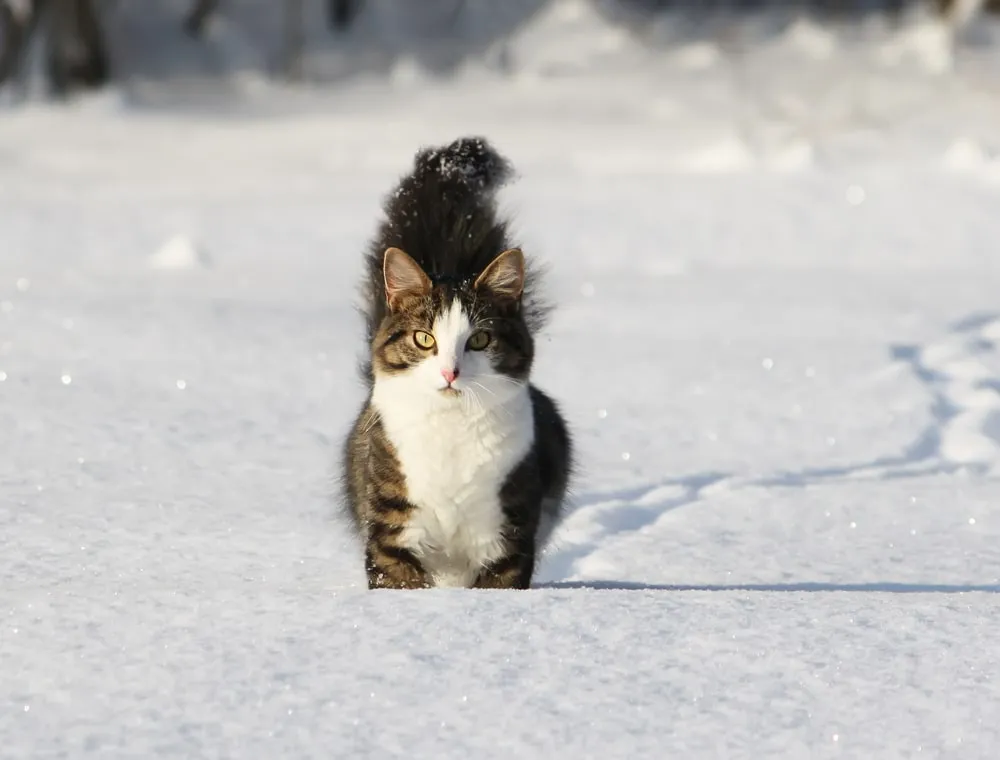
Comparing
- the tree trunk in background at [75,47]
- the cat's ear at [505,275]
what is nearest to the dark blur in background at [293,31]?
the tree trunk in background at [75,47]

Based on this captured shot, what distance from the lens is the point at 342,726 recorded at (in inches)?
96.6

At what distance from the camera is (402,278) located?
340cm

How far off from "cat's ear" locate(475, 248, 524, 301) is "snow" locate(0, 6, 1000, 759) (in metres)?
0.75

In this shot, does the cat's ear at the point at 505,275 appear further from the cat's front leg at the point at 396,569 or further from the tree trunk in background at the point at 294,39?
the tree trunk in background at the point at 294,39

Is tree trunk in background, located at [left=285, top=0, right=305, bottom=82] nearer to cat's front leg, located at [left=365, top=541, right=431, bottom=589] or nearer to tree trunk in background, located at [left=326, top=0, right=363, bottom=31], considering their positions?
tree trunk in background, located at [left=326, top=0, right=363, bottom=31]

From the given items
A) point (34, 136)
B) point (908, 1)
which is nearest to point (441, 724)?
point (34, 136)

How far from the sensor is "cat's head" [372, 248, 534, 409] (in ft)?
10.6

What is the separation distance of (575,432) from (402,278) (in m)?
2.18

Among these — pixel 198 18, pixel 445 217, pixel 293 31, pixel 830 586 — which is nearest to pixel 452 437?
pixel 445 217

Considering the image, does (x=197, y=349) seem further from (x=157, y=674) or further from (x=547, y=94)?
(x=547, y=94)

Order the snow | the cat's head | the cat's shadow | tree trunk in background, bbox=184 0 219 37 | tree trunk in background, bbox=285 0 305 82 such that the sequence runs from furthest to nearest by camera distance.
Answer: tree trunk in background, bbox=184 0 219 37, tree trunk in background, bbox=285 0 305 82, the cat's shadow, the cat's head, the snow

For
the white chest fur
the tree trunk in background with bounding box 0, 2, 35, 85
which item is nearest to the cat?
the white chest fur

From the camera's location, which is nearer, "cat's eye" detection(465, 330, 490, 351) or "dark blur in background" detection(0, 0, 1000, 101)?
"cat's eye" detection(465, 330, 490, 351)

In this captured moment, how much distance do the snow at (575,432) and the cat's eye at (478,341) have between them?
59 cm
